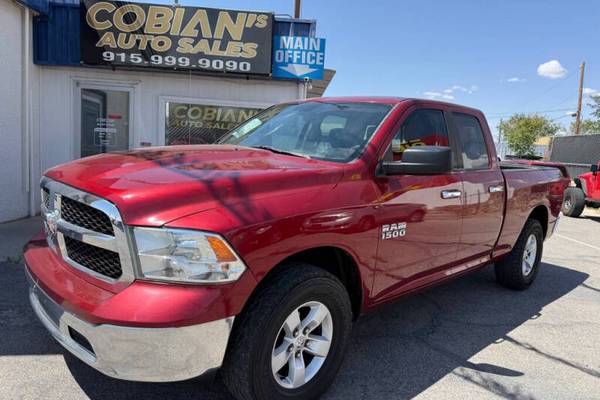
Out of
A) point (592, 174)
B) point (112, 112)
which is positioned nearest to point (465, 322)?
point (112, 112)

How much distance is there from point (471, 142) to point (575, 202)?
10.2 meters

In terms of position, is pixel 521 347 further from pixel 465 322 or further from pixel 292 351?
pixel 292 351

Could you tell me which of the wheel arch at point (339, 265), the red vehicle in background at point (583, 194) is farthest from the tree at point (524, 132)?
the wheel arch at point (339, 265)

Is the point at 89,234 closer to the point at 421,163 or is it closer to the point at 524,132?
the point at 421,163

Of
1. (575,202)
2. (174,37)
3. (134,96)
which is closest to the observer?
(174,37)

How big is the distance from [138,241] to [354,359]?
202 cm

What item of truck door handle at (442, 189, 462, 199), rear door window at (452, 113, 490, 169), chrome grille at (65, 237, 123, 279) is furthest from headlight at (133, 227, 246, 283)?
rear door window at (452, 113, 490, 169)

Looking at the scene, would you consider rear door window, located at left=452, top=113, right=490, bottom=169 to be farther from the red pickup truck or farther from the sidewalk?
the sidewalk

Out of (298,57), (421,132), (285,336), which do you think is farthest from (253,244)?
(298,57)

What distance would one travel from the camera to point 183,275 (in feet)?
7.32

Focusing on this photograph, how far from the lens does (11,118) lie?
7754mm

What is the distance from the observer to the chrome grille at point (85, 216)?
2.37 m

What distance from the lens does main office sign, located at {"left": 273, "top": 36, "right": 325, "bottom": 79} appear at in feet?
28.9

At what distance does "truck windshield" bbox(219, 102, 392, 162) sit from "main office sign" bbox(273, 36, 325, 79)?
4.76 m
